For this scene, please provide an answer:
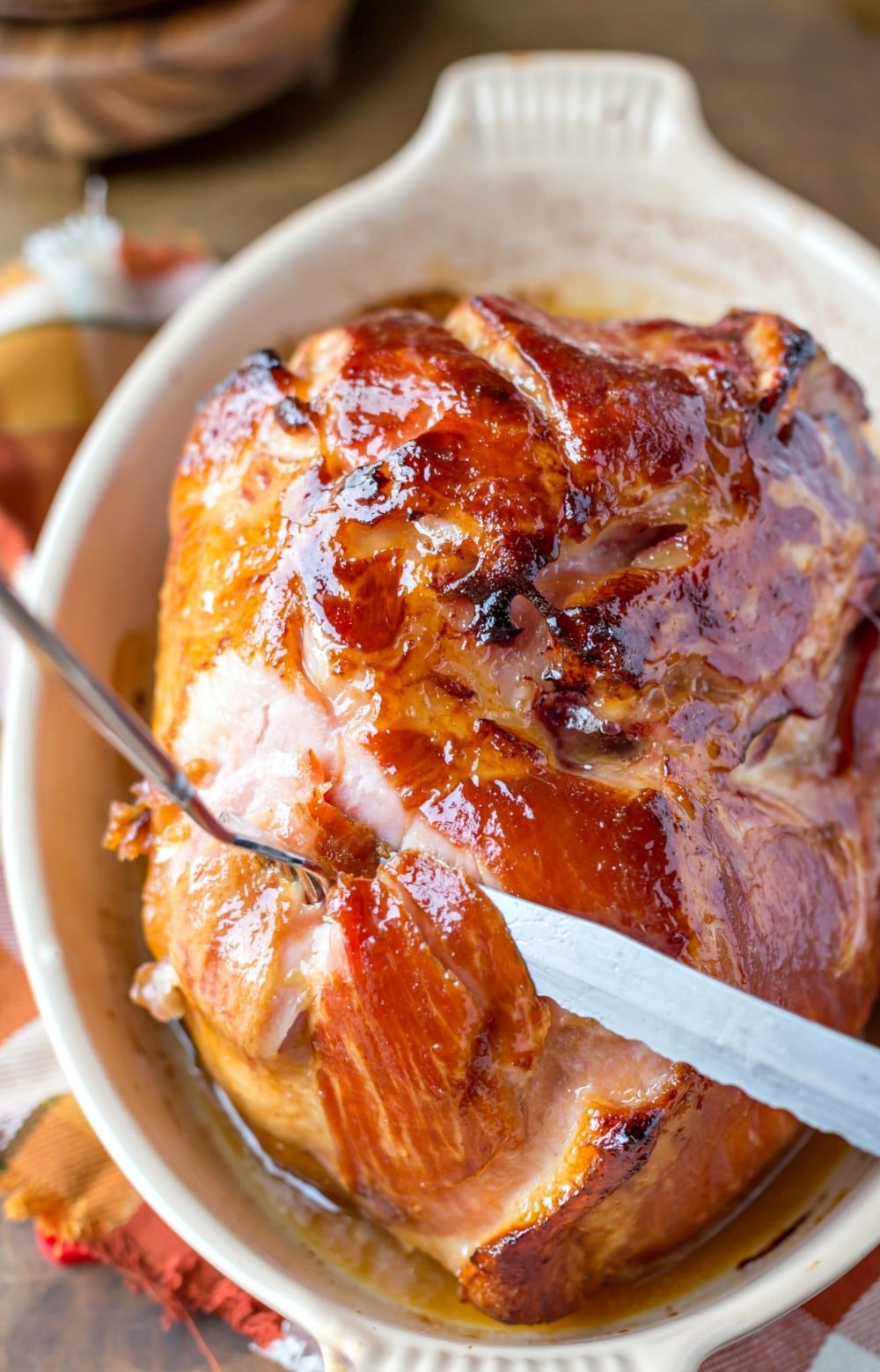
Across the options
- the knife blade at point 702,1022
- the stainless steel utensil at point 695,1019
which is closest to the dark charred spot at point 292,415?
the stainless steel utensil at point 695,1019

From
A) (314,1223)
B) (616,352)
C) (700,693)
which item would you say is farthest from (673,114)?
(314,1223)

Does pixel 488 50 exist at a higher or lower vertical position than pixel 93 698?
lower

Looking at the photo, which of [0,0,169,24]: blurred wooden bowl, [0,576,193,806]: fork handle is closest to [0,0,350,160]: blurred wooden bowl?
[0,0,169,24]: blurred wooden bowl

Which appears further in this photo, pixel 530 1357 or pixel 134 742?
pixel 530 1357

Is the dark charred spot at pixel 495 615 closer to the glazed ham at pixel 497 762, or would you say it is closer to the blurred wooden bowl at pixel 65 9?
the glazed ham at pixel 497 762

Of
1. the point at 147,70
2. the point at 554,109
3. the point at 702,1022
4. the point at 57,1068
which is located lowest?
the point at 57,1068

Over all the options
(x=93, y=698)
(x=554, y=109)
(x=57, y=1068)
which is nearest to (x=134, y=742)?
(x=93, y=698)

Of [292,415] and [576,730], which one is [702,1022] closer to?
[576,730]
